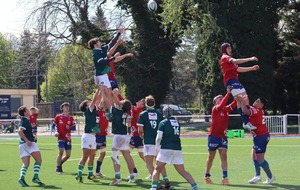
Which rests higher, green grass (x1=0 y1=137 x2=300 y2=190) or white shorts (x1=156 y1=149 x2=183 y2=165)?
white shorts (x1=156 y1=149 x2=183 y2=165)

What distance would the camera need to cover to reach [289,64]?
4438 centimetres

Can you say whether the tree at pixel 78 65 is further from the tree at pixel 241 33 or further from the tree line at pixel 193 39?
the tree at pixel 241 33

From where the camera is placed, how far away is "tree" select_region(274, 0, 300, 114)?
4434 cm

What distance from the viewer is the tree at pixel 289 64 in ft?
145

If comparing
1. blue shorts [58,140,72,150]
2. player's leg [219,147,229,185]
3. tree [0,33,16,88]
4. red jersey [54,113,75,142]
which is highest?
tree [0,33,16,88]

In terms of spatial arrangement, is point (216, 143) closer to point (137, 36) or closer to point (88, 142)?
point (88, 142)

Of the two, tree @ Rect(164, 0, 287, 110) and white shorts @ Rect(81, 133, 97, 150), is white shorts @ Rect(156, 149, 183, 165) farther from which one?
tree @ Rect(164, 0, 287, 110)

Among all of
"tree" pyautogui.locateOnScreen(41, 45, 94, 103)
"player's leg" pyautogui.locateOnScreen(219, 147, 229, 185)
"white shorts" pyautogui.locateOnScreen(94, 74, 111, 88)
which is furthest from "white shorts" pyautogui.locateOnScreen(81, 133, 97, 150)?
"tree" pyautogui.locateOnScreen(41, 45, 94, 103)

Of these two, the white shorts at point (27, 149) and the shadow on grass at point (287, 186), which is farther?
the white shorts at point (27, 149)

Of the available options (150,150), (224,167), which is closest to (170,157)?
(150,150)

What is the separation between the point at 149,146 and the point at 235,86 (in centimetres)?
319

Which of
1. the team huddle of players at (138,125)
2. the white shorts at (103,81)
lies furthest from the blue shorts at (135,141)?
the white shorts at (103,81)

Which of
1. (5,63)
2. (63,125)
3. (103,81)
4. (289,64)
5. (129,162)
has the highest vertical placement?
(5,63)

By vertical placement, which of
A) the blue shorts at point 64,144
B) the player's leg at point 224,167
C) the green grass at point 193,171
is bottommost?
the green grass at point 193,171
